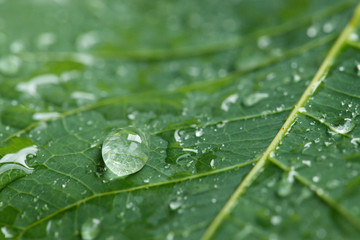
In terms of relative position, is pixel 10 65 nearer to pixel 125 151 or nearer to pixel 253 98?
pixel 125 151

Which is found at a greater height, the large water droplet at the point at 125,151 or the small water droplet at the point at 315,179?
the small water droplet at the point at 315,179

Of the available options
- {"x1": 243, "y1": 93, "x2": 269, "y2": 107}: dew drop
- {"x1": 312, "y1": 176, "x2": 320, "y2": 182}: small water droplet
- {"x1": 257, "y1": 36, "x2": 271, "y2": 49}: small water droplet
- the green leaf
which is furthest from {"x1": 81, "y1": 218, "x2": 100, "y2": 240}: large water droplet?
{"x1": 257, "y1": 36, "x2": 271, "y2": 49}: small water droplet

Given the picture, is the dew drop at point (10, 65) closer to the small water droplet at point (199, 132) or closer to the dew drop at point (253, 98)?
the small water droplet at point (199, 132)

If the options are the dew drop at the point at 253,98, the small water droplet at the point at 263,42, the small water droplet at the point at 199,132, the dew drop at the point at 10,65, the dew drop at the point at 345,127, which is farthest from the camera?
the small water droplet at the point at 263,42

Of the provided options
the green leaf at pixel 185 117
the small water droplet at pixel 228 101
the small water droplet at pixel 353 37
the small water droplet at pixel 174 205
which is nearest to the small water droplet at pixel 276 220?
the green leaf at pixel 185 117

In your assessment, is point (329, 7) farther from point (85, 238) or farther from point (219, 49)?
point (85, 238)

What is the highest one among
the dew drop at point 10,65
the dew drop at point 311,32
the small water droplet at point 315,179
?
the dew drop at point 311,32

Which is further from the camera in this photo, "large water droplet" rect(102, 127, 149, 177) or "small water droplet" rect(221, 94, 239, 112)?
"small water droplet" rect(221, 94, 239, 112)

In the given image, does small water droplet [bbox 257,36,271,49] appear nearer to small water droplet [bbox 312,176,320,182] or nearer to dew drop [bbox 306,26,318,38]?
dew drop [bbox 306,26,318,38]
